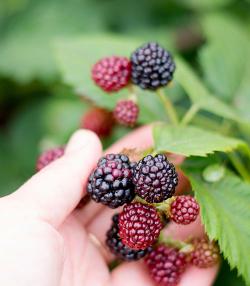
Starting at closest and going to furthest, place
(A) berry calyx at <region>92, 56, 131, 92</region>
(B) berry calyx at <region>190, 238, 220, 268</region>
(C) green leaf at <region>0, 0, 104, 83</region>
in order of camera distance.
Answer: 1. (B) berry calyx at <region>190, 238, 220, 268</region>
2. (A) berry calyx at <region>92, 56, 131, 92</region>
3. (C) green leaf at <region>0, 0, 104, 83</region>

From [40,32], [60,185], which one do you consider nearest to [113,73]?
[60,185]

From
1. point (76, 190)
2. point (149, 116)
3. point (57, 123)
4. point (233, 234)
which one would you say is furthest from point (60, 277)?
point (57, 123)

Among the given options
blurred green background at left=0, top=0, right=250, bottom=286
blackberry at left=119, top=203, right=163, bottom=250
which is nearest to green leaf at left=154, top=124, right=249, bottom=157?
blackberry at left=119, top=203, right=163, bottom=250

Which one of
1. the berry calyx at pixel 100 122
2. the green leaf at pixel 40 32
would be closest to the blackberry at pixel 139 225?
the berry calyx at pixel 100 122

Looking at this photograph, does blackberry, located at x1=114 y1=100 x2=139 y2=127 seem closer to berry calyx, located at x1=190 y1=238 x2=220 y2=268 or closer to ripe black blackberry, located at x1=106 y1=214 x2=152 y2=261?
ripe black blackberry, located at x1=106 y1=214 x2=152 y2=261

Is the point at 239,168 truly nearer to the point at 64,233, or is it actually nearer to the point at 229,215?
the point at 229,215

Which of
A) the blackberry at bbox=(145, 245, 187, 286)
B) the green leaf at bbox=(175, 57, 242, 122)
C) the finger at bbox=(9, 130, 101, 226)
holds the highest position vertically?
the finger at bbox=(9, 130, 101, 226)

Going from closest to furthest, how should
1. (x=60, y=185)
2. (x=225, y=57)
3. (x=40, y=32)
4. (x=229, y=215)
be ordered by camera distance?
1. (x=60, y=185)
2. (x=229, y=215)
3. (x=225, y=57)
4. (x=40, y=32)
